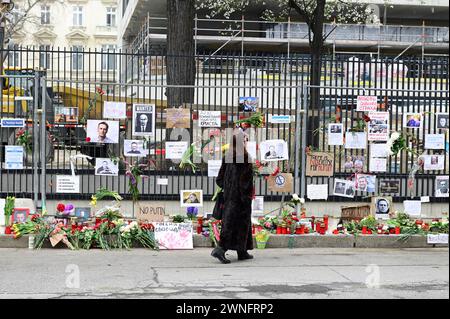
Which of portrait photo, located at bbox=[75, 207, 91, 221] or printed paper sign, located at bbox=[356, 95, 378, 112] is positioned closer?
portrait photo, located at bbox=[75, 207, 91, 221]

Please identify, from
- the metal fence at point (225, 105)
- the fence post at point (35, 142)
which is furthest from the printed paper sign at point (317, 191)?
the fence post at point (35, 142)

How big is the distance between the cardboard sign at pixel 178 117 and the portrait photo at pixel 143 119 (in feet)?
0.94

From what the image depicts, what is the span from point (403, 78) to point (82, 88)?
19.9 ft

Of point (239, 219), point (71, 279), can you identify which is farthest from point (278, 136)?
point (71, 279)

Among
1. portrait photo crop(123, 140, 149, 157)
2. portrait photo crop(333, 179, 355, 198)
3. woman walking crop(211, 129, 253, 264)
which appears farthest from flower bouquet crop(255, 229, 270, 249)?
portrait photo crop(123, 140, 149, 157)

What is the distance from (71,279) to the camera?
8938 mm

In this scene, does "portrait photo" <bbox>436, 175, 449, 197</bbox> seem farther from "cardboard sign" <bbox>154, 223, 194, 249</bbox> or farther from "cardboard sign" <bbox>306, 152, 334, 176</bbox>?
"cardboard sign" <bbox>154, 223, 194, 249</bbox>

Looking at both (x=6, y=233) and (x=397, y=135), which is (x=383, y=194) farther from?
(x=6, y=233)

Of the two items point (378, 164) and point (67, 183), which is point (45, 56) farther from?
point (378, 164)

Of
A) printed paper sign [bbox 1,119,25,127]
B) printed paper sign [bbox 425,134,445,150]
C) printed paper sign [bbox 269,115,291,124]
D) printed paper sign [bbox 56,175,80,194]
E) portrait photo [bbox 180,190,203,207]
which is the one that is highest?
printed paper sign [bbox 269,115,291,124]

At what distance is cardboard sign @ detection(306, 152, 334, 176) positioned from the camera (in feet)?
43.1

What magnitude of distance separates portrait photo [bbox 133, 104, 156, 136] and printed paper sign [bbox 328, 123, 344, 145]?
3.15 m

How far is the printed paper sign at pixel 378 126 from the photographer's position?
13.3m

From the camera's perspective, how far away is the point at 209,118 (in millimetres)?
13391
